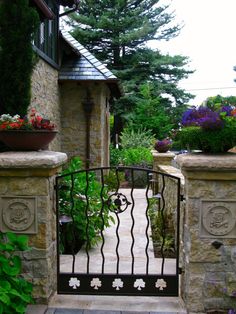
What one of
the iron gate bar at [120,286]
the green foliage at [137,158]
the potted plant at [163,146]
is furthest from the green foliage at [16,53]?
the green foliage at [137,158]

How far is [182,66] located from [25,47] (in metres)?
18.2

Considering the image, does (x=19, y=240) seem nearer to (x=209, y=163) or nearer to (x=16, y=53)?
(x=209, y=163)

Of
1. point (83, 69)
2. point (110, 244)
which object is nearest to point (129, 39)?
point (83, 69)

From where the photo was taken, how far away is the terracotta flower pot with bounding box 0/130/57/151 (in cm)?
376

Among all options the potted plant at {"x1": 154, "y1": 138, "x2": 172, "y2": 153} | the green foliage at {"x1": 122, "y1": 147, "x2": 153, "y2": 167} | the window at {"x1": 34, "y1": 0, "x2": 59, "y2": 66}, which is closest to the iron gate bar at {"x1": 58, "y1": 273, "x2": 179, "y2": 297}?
the window at {"x1": 34, "y1": 0, "x2": 59, "y2": 66}

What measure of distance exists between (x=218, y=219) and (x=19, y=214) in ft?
5.74

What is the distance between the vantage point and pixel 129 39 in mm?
21312

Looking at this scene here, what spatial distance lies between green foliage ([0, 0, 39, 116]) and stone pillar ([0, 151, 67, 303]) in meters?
2.67

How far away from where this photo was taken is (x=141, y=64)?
22.6 m

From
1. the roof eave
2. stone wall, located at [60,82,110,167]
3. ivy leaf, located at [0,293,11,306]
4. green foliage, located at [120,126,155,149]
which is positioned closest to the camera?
ivy leaf, located at [0,293,11,306]

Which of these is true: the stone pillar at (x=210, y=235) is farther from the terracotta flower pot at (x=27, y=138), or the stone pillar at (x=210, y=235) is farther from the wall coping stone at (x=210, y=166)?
the terracotta flower pot at (x=27, y=138)

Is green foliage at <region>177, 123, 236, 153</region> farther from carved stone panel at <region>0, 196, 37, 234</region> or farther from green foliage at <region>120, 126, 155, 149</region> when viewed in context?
green foliage at <region>120, 126, 155, 149</region>

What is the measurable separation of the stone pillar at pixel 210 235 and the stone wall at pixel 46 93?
5.39m

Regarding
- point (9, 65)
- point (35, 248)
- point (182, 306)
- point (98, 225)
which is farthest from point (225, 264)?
point (9, 65)
